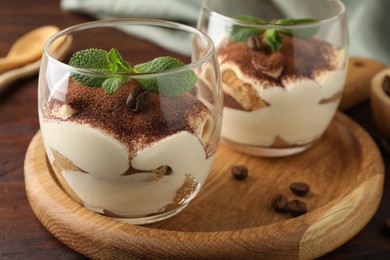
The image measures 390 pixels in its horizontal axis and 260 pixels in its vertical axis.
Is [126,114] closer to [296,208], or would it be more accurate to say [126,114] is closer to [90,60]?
[90,60]

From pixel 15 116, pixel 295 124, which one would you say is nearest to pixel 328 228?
pixel 295 124

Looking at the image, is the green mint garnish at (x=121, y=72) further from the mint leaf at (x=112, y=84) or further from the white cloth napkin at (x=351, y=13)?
the white cloth napkin at (x=351, y=13)

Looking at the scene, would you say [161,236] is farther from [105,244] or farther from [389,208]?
[389,208]

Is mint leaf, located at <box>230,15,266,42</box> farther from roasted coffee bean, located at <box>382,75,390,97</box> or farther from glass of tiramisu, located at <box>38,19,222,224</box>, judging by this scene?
roasted coffee bean, located at <box>382,75,390,97</box>

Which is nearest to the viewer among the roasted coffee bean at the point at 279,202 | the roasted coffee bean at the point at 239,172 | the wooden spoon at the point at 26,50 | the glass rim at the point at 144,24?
the glass rim at the point at 144,24

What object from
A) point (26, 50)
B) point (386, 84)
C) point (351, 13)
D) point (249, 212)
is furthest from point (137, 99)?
point (351, 13)

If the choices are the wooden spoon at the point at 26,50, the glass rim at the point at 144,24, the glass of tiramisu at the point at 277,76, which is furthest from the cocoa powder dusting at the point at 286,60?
the wooden spoon at the point at 26,50
